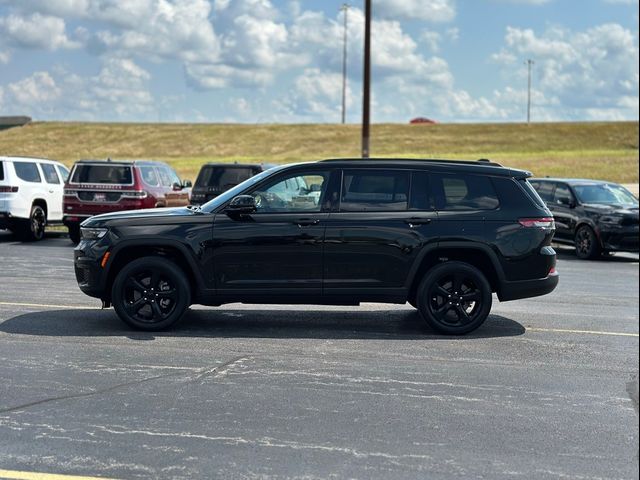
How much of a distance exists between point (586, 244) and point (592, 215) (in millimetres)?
616

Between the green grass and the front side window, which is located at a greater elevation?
the green grass

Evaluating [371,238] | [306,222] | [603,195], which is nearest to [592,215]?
[603,195]

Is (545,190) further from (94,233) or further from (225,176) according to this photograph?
(94,233)

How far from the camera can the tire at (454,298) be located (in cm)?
895

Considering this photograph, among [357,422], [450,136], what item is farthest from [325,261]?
[450,136]

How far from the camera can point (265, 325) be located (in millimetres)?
9461

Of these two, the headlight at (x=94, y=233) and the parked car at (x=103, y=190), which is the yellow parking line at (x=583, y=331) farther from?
the parked car at (x=103, y=190)

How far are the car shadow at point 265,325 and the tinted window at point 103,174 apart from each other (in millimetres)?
8930

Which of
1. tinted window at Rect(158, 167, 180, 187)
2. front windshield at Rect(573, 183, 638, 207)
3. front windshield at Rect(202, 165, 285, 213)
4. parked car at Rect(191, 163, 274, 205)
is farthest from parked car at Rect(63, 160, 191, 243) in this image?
front windshield at Rect(202, 165, 285, 213)

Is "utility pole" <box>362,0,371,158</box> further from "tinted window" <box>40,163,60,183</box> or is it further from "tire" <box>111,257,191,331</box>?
"tire" <box>111,257,191,331</box>

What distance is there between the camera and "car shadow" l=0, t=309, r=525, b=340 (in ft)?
29.2

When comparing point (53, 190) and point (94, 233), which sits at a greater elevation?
point (53, 190)

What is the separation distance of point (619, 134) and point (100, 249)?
270 ft

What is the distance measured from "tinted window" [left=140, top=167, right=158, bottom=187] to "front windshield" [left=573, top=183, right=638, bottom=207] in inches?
358
